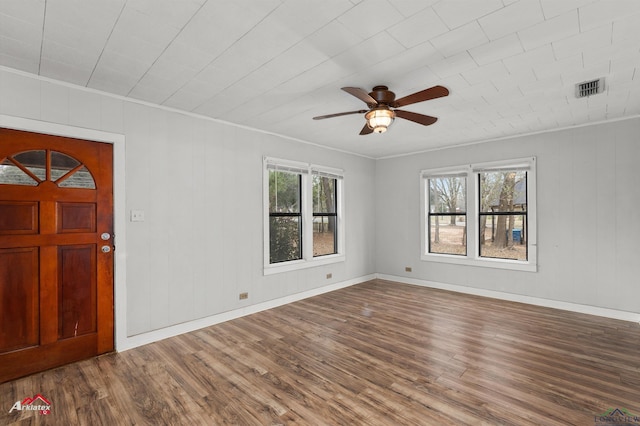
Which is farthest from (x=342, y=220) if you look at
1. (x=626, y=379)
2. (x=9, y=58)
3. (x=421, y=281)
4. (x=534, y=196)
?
(x=9, y=58)

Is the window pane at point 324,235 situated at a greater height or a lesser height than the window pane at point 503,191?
Answer: lesser

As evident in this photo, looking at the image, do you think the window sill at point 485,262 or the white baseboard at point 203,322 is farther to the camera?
the window sill at point 485,262

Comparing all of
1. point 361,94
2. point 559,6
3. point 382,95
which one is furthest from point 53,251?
point 559,6

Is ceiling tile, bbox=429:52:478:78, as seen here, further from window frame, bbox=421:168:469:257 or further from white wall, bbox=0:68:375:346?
window frame, bbox=421:168:469:257

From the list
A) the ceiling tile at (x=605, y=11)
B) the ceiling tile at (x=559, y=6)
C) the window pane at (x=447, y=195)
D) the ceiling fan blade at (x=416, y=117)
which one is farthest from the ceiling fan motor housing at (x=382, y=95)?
the window pane at (x=447, y=195)

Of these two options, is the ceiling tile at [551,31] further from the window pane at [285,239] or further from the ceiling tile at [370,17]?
the window pane at [285,239]

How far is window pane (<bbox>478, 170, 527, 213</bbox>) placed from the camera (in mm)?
4867

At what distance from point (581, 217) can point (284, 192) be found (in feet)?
14.0

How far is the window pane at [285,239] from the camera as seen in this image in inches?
185

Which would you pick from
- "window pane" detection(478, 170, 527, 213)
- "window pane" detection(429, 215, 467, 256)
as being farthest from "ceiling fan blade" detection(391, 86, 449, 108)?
"window pane" detection(429, 215, 467, 256)

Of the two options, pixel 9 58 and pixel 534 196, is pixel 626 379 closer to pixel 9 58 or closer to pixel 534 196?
pixel 534 196

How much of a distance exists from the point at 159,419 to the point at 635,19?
13.3 ft

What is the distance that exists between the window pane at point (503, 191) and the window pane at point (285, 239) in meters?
3.17

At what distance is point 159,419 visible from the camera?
2082 mm
